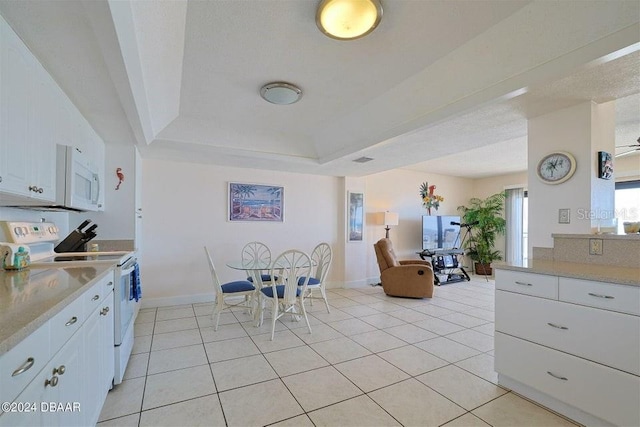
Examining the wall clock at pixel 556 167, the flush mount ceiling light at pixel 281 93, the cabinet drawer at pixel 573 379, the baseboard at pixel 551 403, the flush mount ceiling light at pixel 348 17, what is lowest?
the baseboard at pixel 551 403

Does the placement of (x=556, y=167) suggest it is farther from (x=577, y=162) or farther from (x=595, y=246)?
(x=595, y=246)

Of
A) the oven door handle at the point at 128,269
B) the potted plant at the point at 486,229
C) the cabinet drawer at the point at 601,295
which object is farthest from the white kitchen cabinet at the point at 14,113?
the potted plant at the point at 486,229

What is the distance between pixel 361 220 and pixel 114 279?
443 centimetres

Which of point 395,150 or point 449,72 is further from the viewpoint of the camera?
point 395,150

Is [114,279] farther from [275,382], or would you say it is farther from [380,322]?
[380,322]

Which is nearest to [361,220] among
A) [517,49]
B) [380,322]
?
[380,322]

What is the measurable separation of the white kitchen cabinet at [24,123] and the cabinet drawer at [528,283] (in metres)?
3.10

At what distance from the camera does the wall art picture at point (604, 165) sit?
242cm

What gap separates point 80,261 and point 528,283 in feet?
10.7

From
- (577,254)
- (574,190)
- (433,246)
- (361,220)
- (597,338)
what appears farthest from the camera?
(433,246)

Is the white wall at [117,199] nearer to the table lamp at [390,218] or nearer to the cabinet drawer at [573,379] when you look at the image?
the cabinet drawer at [573,379]

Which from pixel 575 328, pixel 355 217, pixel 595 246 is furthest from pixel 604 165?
pixel 355 217

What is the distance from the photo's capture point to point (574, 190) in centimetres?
248

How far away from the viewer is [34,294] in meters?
1.20
